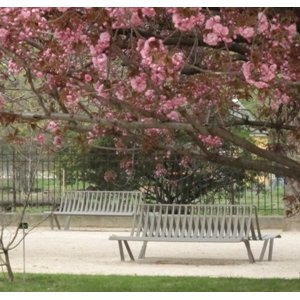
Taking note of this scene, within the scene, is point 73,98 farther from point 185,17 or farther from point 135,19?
point 185,17

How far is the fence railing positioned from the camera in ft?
63.9

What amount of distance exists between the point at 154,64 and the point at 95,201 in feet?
39.3

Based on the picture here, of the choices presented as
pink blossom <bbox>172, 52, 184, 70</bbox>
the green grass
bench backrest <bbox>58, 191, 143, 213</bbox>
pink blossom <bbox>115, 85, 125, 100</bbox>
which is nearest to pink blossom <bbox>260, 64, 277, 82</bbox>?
pink blossom <bbox>172, 52, 184, 70</bbox>

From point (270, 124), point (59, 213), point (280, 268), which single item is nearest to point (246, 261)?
point (280, 268)

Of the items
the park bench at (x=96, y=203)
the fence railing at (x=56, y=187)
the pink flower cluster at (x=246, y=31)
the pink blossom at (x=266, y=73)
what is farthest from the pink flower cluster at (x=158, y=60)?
the fence railing at (x=56, y=187)

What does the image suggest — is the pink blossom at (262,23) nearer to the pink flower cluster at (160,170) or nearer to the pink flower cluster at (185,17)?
the pink flower cluster at (185,17)

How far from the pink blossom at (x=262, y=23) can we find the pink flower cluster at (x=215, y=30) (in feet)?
0.76

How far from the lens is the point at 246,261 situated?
13.0 m

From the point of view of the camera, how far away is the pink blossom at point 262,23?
6.62m

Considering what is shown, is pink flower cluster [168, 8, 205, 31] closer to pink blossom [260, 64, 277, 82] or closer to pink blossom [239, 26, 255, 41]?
pink blossom [239, 26, 255, 41]

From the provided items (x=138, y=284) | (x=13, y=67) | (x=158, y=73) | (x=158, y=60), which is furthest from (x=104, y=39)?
(x=138, y=284)

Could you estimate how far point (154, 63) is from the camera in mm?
6543

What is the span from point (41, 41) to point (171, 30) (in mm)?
1354

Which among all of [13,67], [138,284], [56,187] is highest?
[13,67]
